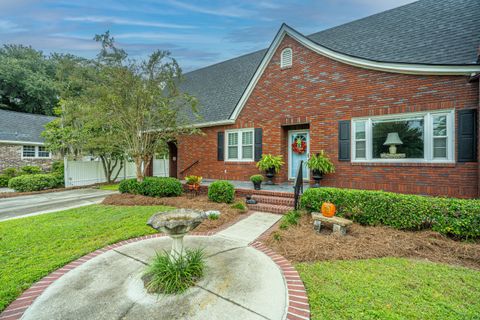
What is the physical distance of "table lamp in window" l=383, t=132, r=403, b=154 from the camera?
272 inches

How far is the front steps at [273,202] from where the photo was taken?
6.52 m

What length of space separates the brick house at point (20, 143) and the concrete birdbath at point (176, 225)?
Result: 58.5ft

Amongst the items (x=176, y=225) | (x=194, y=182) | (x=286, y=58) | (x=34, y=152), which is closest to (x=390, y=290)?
(x=176, y=225)

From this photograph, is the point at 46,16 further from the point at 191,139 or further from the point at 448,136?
the point at 448,136

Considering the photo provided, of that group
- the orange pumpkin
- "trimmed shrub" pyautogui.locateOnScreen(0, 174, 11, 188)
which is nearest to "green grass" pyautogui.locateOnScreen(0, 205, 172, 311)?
the orange pumpkin

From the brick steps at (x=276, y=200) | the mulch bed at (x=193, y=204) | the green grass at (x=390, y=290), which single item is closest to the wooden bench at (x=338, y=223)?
the green grass at (x=390, y=290)

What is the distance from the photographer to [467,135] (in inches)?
229

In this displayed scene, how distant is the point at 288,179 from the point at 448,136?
5.21 meters

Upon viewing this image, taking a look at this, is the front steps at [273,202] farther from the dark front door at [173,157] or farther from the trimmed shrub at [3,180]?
the trimmed shrub at [3,180]

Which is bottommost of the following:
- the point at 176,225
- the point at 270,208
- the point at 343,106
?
the point at 270,208

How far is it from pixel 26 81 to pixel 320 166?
3290 centimetres

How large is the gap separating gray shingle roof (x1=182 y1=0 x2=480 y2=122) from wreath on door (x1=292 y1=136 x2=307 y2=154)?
3569 mm

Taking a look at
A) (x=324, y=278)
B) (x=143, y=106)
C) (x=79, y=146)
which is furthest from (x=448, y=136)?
(x=79, y=146)

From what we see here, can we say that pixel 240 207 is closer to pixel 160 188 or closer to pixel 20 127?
pixel 160 188
